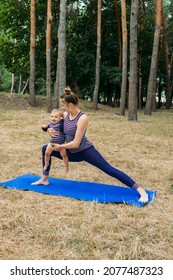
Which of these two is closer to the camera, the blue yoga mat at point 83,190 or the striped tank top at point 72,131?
the blue yoga mat at point 83,190

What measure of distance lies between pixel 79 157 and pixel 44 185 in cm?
86

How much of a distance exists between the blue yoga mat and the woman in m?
0.22

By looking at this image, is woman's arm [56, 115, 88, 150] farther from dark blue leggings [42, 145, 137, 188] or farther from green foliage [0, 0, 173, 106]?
green foliage [0, 0, 173, 106]

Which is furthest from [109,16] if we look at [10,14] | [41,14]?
[10,14]

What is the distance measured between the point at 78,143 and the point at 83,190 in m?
0.86

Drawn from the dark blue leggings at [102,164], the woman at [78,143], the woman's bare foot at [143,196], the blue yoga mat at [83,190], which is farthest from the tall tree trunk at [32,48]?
Answer: the woman's bare foot at [143,196]

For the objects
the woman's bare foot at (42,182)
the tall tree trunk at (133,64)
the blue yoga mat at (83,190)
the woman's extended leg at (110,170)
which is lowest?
the blue yoga mat at (83,190)

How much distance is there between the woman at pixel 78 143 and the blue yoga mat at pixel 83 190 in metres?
0.22

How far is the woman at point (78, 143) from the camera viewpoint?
545 cm

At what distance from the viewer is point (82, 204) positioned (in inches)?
Result: 203

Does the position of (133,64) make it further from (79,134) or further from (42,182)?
(79,134)

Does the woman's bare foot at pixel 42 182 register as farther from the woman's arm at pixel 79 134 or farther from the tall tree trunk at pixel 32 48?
the tall tree trunk at pixel 32 48

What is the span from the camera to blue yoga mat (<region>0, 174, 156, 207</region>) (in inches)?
211

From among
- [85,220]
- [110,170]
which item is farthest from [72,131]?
[85,220]
